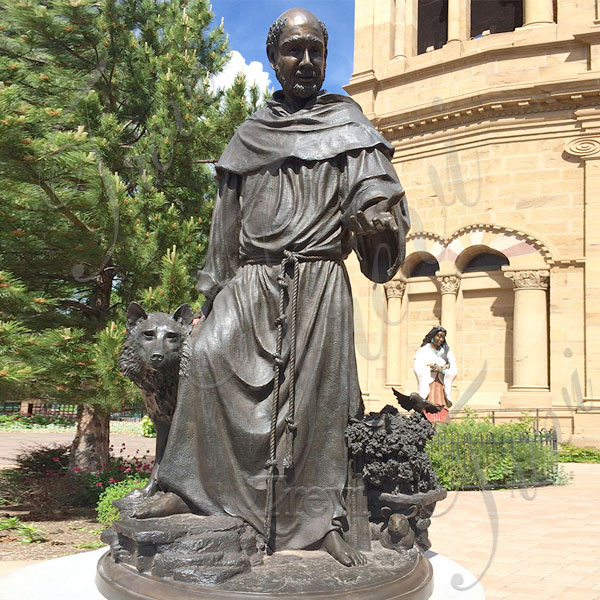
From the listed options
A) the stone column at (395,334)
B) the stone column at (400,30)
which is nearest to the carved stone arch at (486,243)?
the stone column at (395,334)

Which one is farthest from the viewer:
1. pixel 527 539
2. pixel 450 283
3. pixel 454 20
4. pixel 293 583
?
pixel 454 20

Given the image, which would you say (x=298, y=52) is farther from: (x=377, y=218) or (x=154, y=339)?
(x=154, y=339)

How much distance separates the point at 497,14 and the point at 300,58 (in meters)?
25.9

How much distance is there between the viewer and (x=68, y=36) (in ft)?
31.1

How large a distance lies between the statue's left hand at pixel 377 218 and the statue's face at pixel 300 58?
884 millimetres

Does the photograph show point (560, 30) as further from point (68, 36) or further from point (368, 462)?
point (368, 462)

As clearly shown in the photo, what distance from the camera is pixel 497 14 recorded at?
26000 millimetres

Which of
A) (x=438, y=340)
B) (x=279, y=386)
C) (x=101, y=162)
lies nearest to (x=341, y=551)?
(x=279, y=386)

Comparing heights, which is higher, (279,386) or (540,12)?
(540,12)

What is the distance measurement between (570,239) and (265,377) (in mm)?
14286

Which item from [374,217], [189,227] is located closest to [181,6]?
[189,227]

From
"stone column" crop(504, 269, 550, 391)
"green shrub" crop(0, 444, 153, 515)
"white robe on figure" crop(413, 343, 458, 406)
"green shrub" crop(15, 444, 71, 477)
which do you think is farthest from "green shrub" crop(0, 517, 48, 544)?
"stone column" crop(504, 269, 550, 391)

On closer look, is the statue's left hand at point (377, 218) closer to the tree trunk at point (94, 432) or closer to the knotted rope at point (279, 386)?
the knotted rope at point (279, 386)

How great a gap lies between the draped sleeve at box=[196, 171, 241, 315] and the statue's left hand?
74 centimetres
